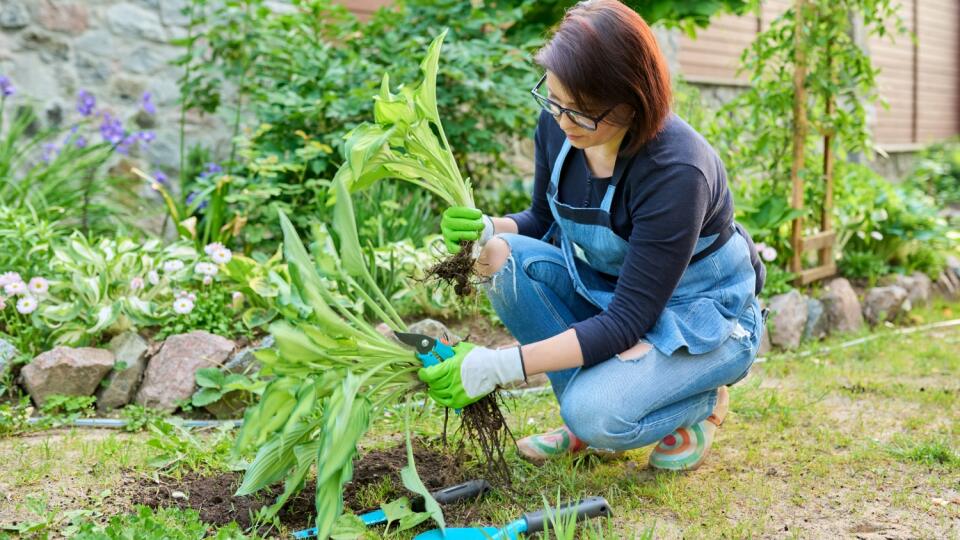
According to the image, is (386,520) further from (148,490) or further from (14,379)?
(14,379)

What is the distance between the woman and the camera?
5.81 feet

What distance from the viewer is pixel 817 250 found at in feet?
14.2

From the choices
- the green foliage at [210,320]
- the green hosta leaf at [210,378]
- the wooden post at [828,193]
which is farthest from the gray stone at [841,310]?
the green hosta leaf at [210,378]

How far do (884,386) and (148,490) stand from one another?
2.39m

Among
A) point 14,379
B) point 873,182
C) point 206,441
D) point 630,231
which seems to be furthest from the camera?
point 873,182

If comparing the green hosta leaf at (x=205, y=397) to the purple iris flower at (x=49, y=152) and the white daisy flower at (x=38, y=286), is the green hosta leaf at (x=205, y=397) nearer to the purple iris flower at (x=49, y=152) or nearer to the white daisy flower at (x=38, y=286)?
the white daisy flower at (x=38, y=286)

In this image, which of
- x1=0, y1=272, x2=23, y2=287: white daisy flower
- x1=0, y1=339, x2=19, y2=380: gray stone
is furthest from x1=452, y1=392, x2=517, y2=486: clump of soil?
x1=0, y1=272, x2=23, y2=287: white daisy flower

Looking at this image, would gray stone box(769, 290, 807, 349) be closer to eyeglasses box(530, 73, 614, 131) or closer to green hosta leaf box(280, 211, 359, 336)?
eyeglasses box(530, 73, 614, 131)

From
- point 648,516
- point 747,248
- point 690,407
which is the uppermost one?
point 747,248

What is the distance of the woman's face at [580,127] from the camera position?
1.79 m

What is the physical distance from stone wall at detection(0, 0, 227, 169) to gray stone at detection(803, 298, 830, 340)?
310 cm

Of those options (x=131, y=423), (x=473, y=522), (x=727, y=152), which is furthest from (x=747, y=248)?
(x=727, y=152)

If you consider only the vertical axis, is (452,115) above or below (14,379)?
above

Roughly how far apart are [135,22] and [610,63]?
3491 millimetres
